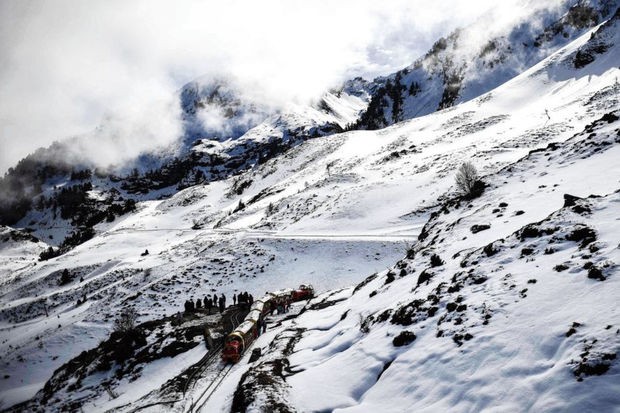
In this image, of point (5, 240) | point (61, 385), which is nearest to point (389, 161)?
point (61, 385)

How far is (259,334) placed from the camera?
24.1 meters

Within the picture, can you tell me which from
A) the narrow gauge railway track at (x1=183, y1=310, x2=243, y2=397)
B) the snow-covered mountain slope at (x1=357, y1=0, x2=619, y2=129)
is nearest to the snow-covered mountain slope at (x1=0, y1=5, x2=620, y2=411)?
the narrow gauge railway track at (x1=183, y1=310, x2=243, y2=397)

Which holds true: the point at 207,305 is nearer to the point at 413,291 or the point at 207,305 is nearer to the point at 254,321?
the point at 254,321

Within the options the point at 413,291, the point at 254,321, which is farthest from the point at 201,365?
the point at 413,291

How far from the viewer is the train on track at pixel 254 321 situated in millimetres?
20062

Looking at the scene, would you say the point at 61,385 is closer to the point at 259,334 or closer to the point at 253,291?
the point at 259,334

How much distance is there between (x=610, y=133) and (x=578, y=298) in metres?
18.4

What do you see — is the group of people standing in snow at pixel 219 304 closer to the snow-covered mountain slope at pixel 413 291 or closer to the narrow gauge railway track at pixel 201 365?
the snow-covered mountain slope at pixel 413 291

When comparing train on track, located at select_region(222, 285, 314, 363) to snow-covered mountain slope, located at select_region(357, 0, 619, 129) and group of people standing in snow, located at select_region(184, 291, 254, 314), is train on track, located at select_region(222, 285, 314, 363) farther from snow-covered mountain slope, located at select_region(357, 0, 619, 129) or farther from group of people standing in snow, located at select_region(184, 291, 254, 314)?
snow-covered mountain slope, located at select_region(357, 0, 619, 129)

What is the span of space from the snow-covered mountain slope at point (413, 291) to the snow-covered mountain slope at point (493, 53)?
101845 millimetres

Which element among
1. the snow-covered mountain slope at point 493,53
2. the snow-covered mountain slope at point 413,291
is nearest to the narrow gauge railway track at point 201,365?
the snow-covered mountain slope at point 413,291

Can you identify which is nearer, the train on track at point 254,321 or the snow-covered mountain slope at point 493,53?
the train on track at point 254,321

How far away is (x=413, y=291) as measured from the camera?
49.2 feet

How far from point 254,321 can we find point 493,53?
186 m
